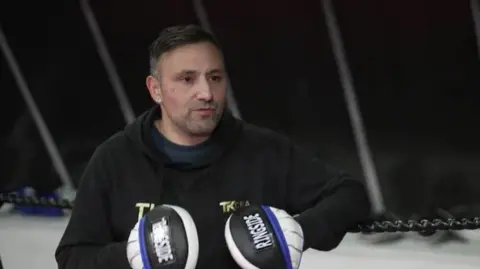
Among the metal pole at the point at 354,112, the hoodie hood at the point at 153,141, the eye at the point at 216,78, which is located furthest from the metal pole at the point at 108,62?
the eye at the point at 216,78

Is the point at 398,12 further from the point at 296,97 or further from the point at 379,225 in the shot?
the point at 379,225

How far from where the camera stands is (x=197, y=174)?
3.51 feet

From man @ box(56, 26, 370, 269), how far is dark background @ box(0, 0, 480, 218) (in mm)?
629

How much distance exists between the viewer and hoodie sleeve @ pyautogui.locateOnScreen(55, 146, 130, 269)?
983 millimetres

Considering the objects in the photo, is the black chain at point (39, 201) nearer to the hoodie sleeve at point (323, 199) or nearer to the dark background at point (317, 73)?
the dark background at point (317, 73)

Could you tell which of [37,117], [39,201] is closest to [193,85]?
[39,201]

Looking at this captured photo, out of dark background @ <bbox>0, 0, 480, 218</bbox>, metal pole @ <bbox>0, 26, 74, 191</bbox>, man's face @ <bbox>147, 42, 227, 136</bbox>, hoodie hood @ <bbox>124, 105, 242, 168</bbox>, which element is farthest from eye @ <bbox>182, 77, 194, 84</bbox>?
metal pole @ <bbox>0, 26, 74, 191</bbox>

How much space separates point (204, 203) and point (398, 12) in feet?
2.69

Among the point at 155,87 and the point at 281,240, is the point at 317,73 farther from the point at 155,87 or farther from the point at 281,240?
the point at 281,240

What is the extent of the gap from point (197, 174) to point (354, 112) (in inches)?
31.3

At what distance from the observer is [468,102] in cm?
160

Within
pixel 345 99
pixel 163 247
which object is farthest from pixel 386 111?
pixel 163 247

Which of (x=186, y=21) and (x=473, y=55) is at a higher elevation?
(x=186, y=21)

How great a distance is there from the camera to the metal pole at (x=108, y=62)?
1.94 metres
